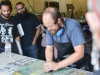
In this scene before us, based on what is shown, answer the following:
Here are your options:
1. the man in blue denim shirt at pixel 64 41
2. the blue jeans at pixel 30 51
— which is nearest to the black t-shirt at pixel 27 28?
the blue jeans at pixel 30 51

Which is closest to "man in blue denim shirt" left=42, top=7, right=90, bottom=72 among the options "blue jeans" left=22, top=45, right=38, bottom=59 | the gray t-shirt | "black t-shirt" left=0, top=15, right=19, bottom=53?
the gray t-shirt

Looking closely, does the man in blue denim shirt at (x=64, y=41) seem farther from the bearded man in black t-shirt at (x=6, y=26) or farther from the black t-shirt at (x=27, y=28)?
the black t-shirt at (x=27, y=28)

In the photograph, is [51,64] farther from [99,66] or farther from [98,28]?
[98,28]

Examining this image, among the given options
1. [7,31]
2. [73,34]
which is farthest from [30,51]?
[73,34]

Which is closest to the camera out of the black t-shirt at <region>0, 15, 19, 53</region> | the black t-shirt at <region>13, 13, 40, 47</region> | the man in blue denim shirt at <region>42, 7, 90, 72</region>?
the man in blue denim shirt at <region>42, 7, 90, 72</region>

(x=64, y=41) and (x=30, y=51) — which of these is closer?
(x=64, y=41)

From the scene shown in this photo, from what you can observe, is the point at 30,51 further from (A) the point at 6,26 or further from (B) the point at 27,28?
(A) the point at 6,26

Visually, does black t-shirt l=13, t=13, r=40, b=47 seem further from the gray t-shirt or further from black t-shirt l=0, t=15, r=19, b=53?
the gray t-shirt

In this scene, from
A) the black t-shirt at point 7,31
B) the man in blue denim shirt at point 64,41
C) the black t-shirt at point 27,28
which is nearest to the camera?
the man in blue denim shirt at point 64,41

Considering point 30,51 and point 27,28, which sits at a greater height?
point 27,28

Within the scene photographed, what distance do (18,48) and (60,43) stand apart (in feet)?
3.75

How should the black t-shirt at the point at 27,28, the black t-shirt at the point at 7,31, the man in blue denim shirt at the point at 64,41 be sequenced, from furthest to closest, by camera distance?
the black t-shirt at the point at 27,28, the black t-shirt at the point at 7,31, the man in blue denim shirt at the point at 64,41

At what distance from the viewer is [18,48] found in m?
2.89

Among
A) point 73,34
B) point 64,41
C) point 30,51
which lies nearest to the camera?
point 73,34
